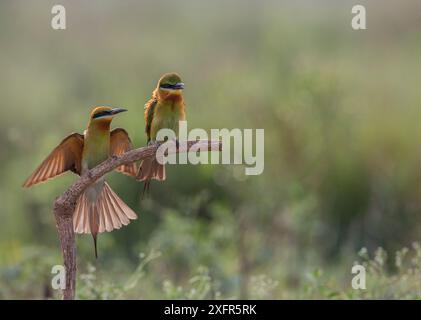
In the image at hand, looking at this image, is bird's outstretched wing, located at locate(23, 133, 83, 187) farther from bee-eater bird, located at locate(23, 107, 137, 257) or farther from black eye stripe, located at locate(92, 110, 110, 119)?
black eye stripe, located at locate(92, 110, 110, 119)

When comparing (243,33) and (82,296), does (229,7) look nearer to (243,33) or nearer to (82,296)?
(243,33)

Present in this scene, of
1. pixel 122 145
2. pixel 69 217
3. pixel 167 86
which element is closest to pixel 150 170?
pixel 122 145

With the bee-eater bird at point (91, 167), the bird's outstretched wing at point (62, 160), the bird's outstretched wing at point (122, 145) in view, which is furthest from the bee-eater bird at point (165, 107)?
the bird's outstretched wing at point (62, 160)

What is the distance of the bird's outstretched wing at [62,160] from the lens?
165 inches

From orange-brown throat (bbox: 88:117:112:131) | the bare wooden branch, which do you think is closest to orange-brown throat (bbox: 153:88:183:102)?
orange-brown throat (bbox: 88:117:112:131)

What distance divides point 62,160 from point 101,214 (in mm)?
295

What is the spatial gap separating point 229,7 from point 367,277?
8073 mm

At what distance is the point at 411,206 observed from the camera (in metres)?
7.52

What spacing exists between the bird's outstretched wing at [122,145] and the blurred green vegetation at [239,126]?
51 cm

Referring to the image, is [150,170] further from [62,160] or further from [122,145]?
[62,160]

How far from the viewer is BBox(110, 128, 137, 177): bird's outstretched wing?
180 inches

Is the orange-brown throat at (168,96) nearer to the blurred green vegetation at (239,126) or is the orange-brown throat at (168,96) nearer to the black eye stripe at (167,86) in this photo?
the black eye stripe at (167,86)

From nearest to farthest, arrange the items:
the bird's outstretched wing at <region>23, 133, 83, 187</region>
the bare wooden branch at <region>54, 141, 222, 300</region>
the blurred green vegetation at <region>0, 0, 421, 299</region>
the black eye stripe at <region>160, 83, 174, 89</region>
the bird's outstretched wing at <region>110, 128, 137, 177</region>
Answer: the bare wooden branch at <region>54, 141, 222, 300</region>, the bird's outstretched wing at <region>23, 133, 83, 187</region>, the bird's outstretched wing at <region>110, 128, 137, 177</region>, the black eye stripe at <region>160, 83, 174, 89</region>, the blurred green vegetation at <region>0, 0, 421, 299</region>

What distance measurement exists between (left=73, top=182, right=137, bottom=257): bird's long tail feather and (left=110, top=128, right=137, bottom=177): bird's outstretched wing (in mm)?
121
